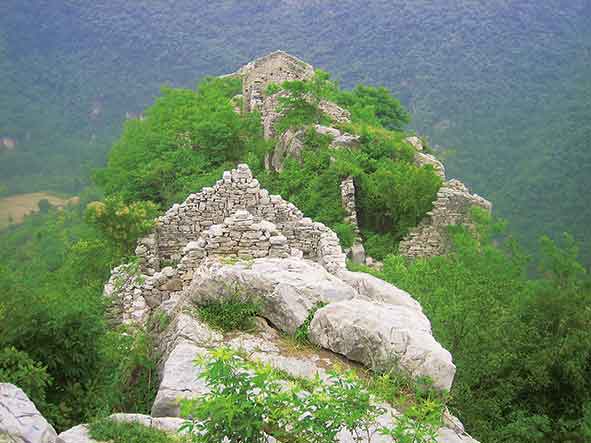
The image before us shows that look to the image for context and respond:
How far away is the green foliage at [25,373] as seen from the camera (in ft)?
24.8

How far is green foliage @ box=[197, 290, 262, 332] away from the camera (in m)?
9.09

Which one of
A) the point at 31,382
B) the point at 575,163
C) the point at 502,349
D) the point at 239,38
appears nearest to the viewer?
the point at 31,382

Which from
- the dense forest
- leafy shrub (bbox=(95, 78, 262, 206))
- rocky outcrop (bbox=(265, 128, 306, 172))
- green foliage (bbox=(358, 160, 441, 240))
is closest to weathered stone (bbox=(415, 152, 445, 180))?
the dense forest

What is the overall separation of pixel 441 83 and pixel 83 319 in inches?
2349

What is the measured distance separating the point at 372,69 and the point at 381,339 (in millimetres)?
62113

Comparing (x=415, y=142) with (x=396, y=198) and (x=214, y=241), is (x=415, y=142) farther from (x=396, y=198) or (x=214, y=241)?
(x=214, y=241)

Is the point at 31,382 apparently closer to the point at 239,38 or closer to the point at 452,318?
the point at 452,318

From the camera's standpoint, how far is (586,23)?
198 feet

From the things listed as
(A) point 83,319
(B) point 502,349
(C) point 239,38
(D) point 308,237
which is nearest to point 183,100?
(D) point 308,237

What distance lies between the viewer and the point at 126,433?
6.88 meters

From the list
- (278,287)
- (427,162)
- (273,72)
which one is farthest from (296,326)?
(273,72)

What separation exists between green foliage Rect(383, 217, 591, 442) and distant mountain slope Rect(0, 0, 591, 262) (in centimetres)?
2320

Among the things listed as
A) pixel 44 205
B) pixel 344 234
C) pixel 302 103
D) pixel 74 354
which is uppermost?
pixel 302 103

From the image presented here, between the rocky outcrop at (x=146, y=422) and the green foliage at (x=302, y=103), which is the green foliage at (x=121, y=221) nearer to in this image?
the rocky outcrop at (x=146, y=422)
